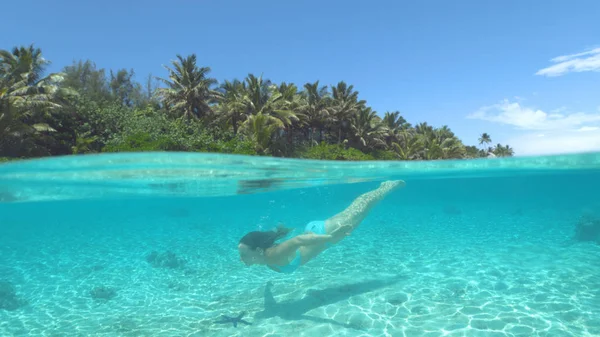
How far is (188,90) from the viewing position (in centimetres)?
3891

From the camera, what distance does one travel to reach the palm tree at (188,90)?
39000 millimetres

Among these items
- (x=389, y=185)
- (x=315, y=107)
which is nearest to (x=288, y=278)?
(x=389, y=185)

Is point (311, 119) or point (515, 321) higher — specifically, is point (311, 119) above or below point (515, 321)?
above

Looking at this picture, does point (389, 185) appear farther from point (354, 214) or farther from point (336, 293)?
point (336, 293)

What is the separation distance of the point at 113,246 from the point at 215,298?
35.3ft

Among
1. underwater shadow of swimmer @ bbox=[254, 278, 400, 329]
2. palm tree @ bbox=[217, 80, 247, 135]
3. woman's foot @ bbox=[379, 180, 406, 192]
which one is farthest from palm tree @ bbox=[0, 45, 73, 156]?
woman's foot @ bbox=[379, 180, 406, 192]

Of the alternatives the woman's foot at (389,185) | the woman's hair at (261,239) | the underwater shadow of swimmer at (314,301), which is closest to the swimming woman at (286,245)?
the woman's hair at (261,239)

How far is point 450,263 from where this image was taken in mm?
11992

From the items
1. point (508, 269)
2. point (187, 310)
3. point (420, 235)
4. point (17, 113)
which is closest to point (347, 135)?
point (420, 235)

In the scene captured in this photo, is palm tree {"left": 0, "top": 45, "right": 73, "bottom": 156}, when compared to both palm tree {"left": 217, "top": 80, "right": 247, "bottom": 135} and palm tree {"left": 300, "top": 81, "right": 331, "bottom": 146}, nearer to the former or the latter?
palm tree {"left": 217, "top": 80, "right": 247, "bottom": 135}

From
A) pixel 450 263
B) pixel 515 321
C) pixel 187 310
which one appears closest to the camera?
pixel 515 321

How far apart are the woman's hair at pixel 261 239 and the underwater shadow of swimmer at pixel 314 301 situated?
79.8 inches

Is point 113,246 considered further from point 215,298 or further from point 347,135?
point 347,135

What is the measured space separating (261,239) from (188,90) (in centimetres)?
3482
